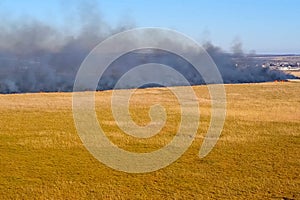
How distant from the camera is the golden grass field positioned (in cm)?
1688

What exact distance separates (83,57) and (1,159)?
9672 centimetres

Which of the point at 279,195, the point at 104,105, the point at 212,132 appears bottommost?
the point at 104,105

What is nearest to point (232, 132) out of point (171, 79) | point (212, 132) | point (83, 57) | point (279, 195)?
point (212, 132)

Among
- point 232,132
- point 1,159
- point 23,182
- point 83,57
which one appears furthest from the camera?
point 83,57

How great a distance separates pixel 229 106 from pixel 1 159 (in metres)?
32.3

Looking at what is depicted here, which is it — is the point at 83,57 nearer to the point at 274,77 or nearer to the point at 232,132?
the point at 274,77

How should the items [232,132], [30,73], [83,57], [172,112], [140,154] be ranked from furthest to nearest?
1. [83,57]
2. [30,73]
3. [172,112]
4. [232,132]
5. [140,154]

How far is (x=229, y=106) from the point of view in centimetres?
4981

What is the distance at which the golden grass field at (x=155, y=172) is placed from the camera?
16875mm

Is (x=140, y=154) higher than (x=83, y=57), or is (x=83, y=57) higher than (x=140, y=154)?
(x=140, y=154)

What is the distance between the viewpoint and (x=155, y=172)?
19.9 metres

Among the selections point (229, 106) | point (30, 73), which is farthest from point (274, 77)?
point (229, 106)

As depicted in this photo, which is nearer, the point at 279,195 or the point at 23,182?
the point at 279,195

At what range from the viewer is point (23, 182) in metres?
18.0
